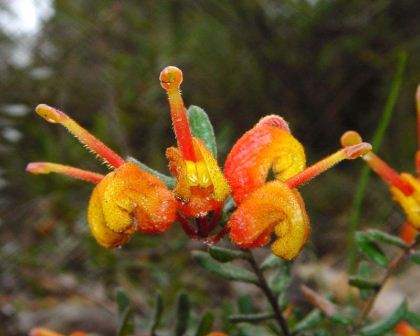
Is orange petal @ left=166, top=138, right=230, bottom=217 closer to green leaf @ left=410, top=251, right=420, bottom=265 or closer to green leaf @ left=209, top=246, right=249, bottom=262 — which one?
green leaf @ left=209, top=246, right=249, bottom=262

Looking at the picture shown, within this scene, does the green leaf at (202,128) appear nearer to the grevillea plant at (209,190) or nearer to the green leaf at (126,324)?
the grevillea plant at (209,190)

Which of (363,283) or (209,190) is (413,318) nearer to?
(363,283)

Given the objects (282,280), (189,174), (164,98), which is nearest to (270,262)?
(282,280)

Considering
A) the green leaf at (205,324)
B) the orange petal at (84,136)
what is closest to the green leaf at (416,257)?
the green leaf at (205,324)

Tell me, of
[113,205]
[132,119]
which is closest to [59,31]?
[132,119]

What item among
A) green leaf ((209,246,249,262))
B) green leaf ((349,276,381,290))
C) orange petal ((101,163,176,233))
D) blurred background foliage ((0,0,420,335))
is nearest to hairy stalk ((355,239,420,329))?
green leaf ((349,276,381,290))

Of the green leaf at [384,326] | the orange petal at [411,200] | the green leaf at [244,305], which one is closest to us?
the orange petal at [411,200]
